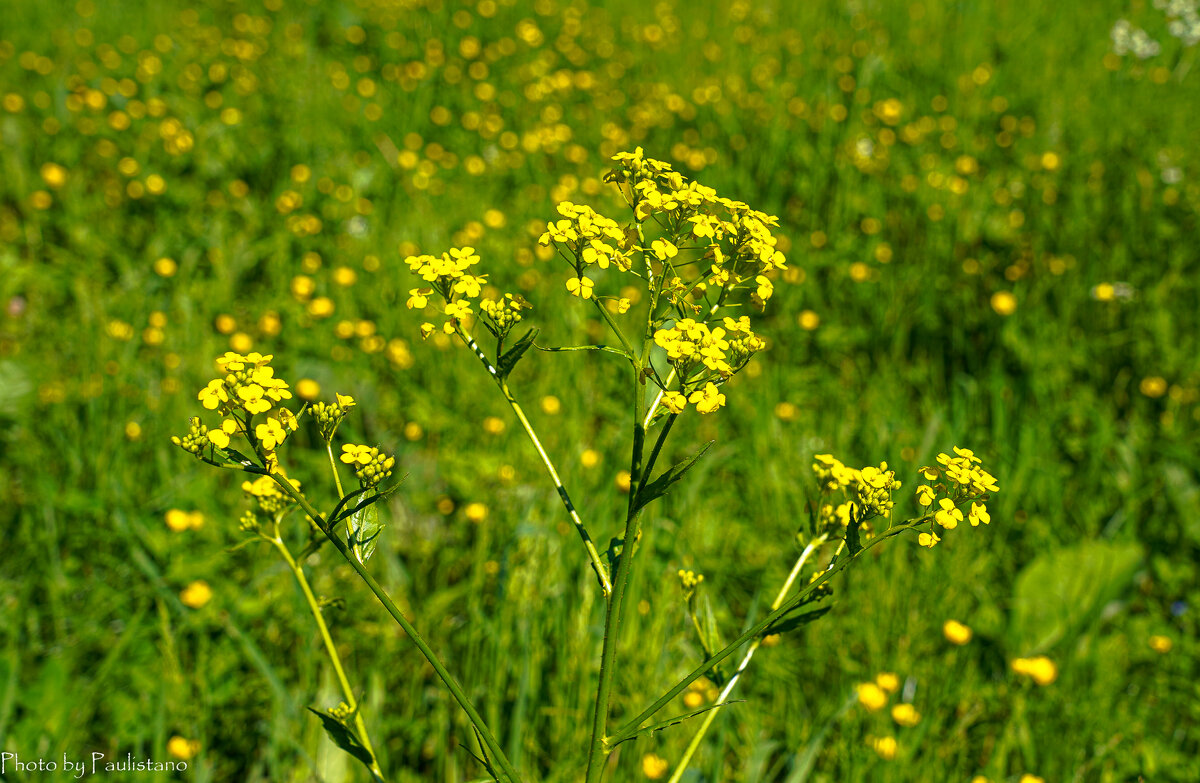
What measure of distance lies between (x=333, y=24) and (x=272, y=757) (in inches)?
191

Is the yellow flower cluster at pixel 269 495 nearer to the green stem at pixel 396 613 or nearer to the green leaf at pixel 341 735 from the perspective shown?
the green stem at pixel 396 613

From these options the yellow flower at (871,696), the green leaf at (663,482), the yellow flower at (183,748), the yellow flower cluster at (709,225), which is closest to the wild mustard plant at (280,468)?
the green leaf at (663,482)

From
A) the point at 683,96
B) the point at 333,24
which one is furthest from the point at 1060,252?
the point at 333,24

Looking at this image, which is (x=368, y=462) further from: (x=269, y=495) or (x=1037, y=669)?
(x=1037, y=669)

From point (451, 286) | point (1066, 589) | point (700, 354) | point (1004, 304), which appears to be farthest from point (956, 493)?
point (1004, 304)

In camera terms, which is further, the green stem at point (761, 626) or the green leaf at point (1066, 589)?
the green leaf at point (1066, 589)

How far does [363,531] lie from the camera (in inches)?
37.7

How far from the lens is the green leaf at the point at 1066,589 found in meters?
2.01

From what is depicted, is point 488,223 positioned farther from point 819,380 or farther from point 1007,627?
→ point 1007,627

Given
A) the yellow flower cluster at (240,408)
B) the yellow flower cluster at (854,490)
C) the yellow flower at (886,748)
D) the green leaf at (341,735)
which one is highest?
the yellow flower cluster at (240,408)

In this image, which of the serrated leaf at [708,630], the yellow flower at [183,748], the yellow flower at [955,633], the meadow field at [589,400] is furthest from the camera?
the yellow flower at [955,633]

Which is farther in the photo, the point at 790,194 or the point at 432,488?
the point at 790,194

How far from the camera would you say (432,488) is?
2.33 metres

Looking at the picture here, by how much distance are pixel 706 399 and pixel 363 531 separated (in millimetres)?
418
